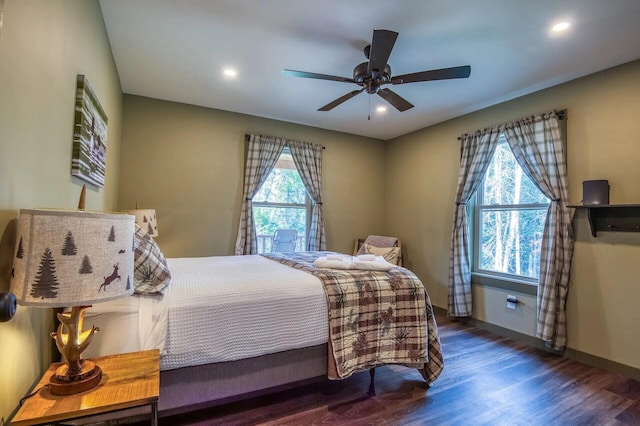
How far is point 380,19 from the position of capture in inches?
85.5

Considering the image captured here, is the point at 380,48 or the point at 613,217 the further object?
the point at 613,217

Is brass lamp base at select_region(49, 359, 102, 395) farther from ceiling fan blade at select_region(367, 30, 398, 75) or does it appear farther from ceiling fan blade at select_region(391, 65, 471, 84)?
ceiling fan blade at select_region(391, 65, 471, 84)

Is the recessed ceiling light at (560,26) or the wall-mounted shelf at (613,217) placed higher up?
the recessed ceiling light at (560,26)

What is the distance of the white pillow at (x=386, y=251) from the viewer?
13.9 feet

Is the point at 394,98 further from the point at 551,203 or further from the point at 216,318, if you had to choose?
the point at 216,318

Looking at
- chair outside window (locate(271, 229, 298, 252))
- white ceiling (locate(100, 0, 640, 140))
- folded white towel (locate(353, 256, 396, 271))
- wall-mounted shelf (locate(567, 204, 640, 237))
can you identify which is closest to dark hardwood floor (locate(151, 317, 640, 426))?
folded white towel (locate(353, 256, 396, 271))

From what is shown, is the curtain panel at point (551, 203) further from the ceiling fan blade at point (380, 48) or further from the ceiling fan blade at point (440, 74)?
the ceiling fan blade at point (380, 48)

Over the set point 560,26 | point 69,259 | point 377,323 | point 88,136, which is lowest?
point 377,323

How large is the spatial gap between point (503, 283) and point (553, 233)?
80cm

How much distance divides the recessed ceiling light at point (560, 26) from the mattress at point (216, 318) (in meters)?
2.45

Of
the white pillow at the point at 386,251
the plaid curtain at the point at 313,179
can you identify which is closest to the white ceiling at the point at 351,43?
the plaid curtain at the point at 313,179

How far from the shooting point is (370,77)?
2.40 metres

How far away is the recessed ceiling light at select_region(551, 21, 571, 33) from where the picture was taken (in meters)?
2.16

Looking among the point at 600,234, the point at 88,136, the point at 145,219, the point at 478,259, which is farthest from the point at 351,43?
the point at 478,259
